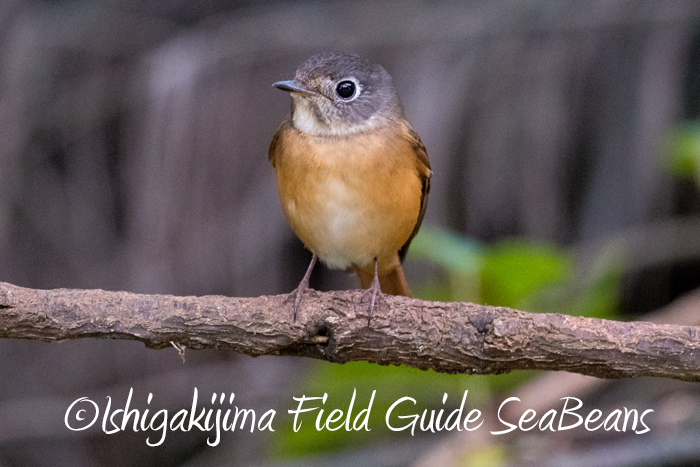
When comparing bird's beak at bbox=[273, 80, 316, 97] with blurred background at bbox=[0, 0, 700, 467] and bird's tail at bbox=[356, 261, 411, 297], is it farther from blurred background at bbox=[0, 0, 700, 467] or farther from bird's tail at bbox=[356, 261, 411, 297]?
blurred background at bbox=[0, 0, 700, 467]

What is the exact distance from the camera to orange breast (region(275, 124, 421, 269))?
2494mm

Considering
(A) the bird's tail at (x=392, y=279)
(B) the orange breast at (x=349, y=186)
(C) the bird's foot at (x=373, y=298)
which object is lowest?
(A) the bird's tail at (x=392, y=279)

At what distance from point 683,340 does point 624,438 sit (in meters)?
1.91

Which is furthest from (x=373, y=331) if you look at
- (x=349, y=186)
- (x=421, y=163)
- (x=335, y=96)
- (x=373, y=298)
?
(x=335, y=96)

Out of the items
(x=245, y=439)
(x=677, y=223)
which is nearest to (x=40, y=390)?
(x=245, y=439)

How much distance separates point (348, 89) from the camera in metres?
2.62

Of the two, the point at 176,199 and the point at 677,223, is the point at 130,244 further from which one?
the point at 677,223

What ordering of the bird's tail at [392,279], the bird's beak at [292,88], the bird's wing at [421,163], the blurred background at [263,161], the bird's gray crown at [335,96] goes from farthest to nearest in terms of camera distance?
1. the blurred background at [263,161]
2. the bird's tail at [392,279]
3. the bird's wing at [421,163]
4. the bird's gray crown at [335,96]
5. the bird's beak at [292,88]

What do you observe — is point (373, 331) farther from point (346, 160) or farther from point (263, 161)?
point (263, 161)

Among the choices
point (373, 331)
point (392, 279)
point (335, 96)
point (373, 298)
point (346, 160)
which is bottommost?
point (392, 279)

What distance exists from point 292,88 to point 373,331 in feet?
3.14

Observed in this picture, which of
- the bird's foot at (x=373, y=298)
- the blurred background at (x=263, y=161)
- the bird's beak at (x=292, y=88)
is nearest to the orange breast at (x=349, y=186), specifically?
the bird's beak at (x=292, y=88)

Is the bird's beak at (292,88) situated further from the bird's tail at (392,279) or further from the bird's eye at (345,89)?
the bird's tail at (392,279)

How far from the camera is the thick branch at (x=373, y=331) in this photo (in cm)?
211
